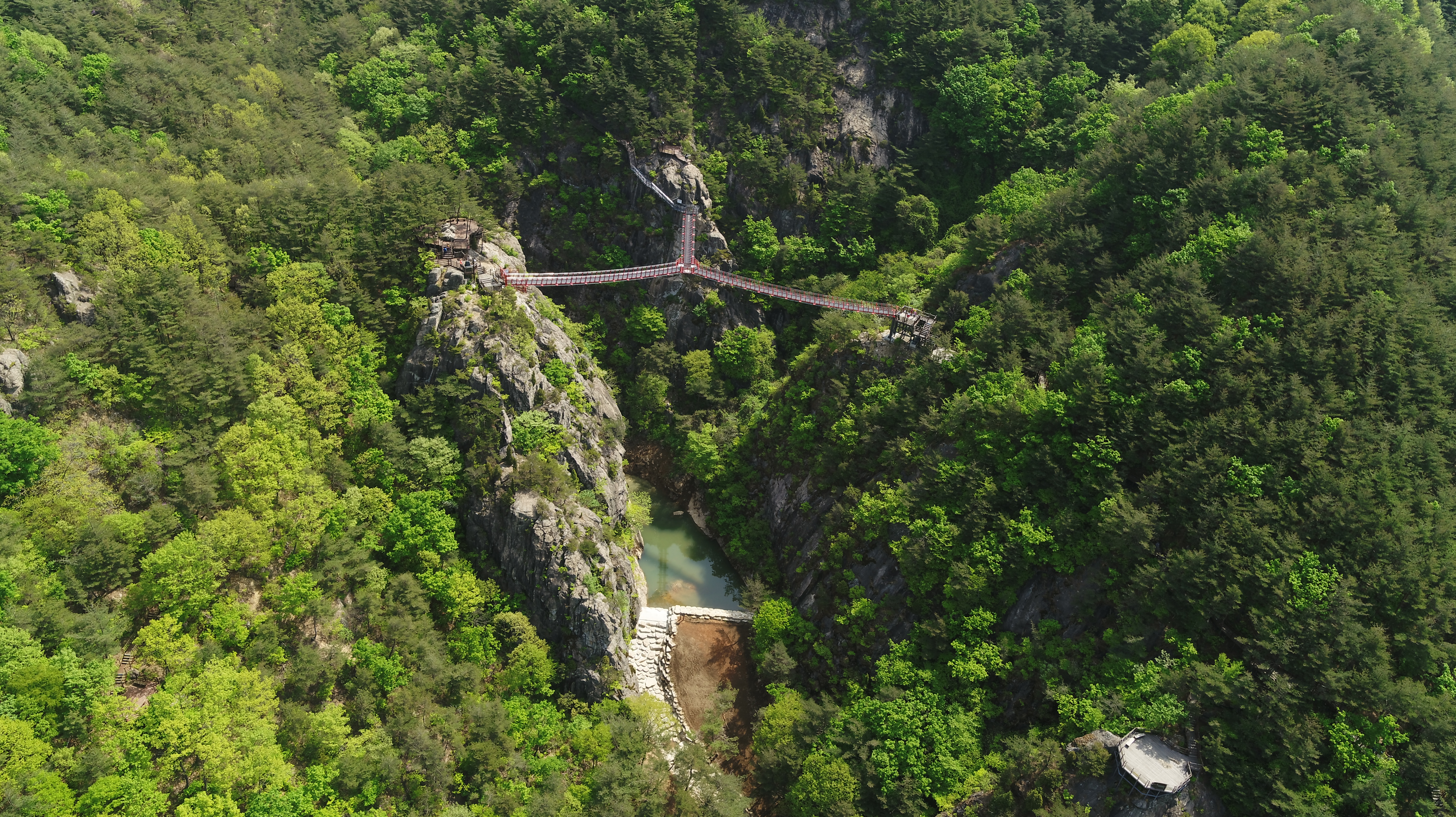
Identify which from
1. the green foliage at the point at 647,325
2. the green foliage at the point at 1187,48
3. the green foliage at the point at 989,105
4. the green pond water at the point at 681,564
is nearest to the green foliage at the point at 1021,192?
the green foliage at the point at 989,105

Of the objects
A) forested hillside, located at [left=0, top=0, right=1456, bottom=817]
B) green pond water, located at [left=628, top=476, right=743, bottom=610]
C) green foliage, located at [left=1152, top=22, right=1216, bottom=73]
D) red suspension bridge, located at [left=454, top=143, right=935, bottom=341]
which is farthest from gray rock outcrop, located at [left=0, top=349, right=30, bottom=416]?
green foliage, located at [left=1152, top=22, right=1216, bottom=73]

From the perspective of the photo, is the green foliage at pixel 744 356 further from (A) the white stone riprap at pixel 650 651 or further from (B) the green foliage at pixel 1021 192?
(A) the white stone riprap at pixel 650 651

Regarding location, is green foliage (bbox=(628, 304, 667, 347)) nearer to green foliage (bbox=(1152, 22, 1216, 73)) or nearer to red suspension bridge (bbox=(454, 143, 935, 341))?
red suspension bridge (bbox=(454, 143, 935, 341))

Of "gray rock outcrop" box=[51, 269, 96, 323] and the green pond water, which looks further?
the green pond water

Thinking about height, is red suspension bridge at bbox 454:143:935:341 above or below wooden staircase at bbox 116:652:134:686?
above

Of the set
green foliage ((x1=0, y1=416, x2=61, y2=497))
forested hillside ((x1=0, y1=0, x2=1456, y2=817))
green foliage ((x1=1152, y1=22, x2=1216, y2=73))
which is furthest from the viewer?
green foliage ((x1=1152, y1=22, x2=1216, y2=73))

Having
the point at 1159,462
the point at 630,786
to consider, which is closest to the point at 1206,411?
the point at 1159,462

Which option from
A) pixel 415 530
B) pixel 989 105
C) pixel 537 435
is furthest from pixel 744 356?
pixel 989 105

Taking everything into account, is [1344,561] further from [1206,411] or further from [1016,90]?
[1016,90]

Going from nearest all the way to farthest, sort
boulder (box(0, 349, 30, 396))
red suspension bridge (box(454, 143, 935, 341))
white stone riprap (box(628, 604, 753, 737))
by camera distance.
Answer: boulder (box(0, 349, 30, 396)) → white stone riprap (box(628, 604, 753, 737)) → red suspension bridge (box(454, 143, 935, 341))
